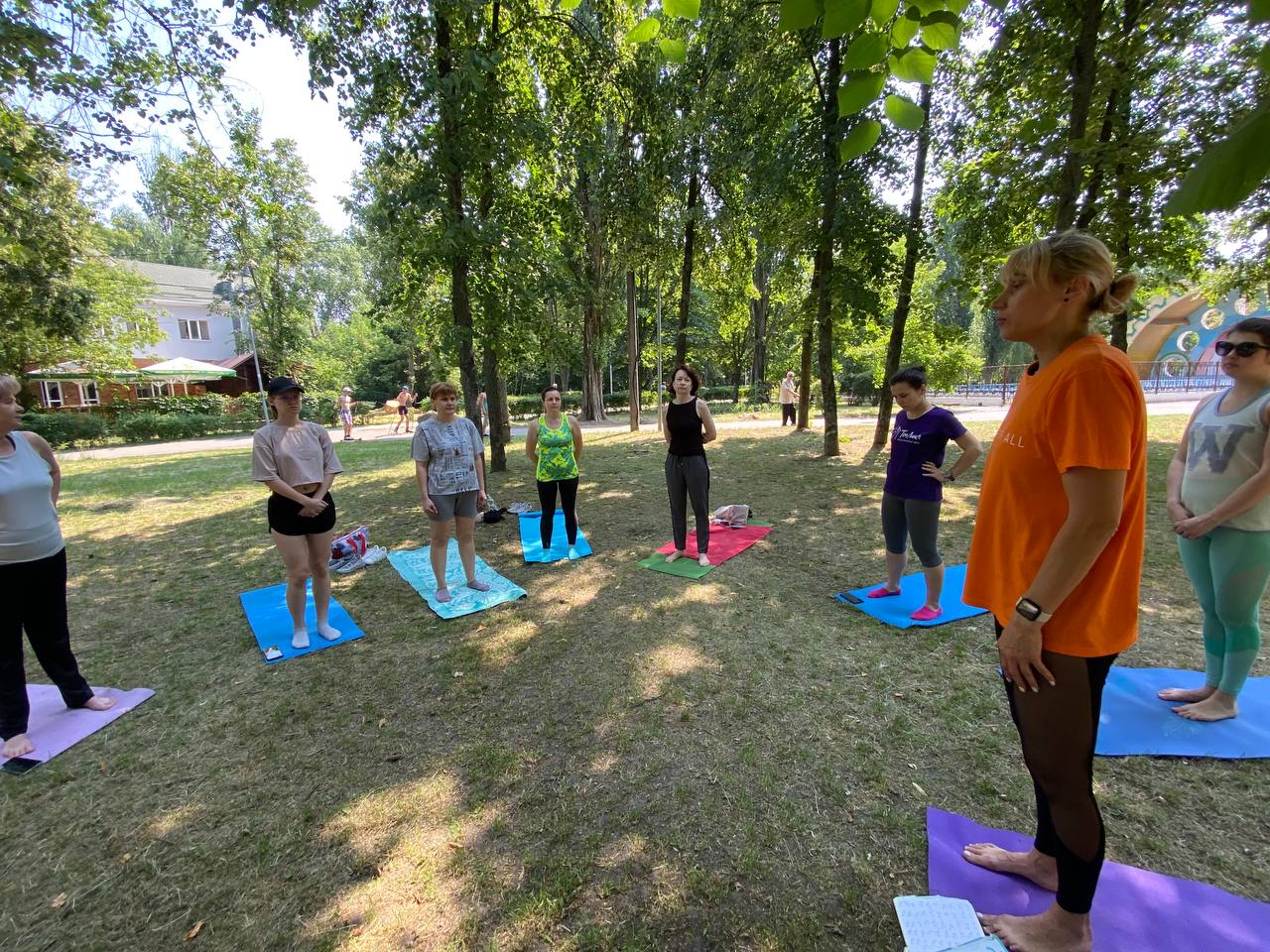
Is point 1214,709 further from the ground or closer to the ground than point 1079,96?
closer to the ground

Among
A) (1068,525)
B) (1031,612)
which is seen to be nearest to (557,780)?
(1031,612)

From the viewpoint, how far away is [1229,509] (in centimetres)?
250

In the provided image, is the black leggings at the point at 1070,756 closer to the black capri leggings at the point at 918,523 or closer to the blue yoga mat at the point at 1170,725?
the blue yoga mat at the point at 1170,725

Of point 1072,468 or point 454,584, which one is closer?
point 1072,468

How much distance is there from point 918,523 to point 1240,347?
73.1 inches

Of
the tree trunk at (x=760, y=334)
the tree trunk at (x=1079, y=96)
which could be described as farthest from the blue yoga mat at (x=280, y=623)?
the tree trunk at (x=760, y=334)

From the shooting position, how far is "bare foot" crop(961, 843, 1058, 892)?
1.94 meters

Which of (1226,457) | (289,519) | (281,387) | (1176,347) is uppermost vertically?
(1176,347)

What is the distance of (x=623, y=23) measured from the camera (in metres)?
8.36

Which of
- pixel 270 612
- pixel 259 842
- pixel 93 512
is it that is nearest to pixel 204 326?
pixel 93 512

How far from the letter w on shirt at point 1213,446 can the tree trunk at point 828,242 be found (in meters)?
7.05

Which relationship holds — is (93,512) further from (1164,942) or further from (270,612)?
(1164,942)

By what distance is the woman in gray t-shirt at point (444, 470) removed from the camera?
4.44m

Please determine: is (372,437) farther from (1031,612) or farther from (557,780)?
(1031,612)
